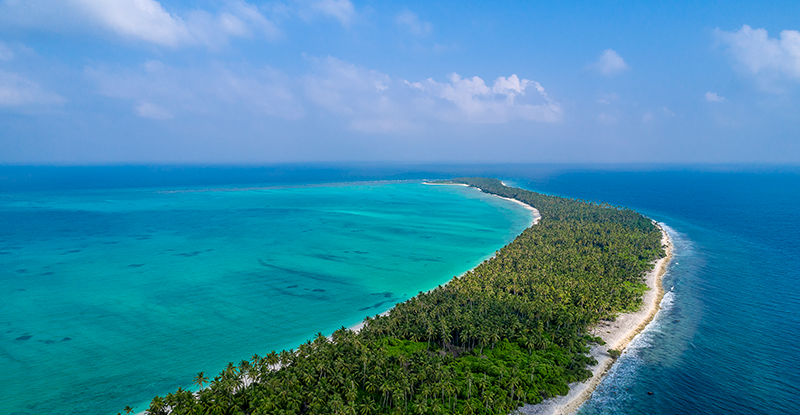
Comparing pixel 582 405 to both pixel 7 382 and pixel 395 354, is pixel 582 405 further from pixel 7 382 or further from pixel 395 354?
pixel 7 382

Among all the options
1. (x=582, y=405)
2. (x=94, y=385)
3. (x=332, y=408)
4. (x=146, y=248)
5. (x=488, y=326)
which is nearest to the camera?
(x=332, y=408)

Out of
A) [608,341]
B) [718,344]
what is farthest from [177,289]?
[718,344]

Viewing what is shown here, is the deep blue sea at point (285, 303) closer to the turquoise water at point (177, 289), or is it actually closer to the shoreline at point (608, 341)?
the turquoise water at point (177, 289)

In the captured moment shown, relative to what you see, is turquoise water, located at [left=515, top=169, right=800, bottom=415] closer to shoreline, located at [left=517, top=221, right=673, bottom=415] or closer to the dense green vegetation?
shoreline, located at [left=517, top=221, right=673, bottom=415]

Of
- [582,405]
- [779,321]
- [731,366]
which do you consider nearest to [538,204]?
[779,321]

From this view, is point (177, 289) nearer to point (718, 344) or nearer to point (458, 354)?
point (458, 354)

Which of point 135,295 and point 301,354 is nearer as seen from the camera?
point 301,354

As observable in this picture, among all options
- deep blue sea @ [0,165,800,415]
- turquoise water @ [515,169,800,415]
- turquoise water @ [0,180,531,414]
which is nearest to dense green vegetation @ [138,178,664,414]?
turquoise water @ [515,169,800,415]
